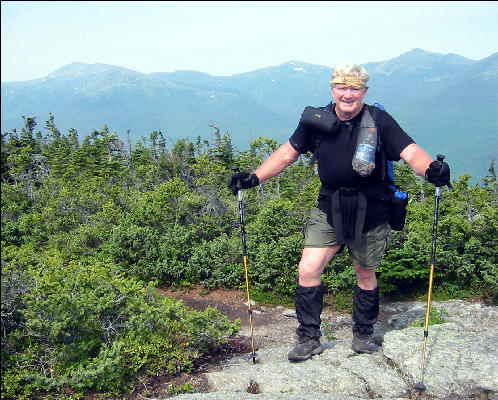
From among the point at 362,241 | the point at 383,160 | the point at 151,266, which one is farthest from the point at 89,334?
the point at 151,266

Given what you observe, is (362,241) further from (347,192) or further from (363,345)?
(363,345)

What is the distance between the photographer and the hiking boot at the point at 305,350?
16.6 ft

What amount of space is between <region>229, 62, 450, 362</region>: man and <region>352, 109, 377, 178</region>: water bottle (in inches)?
5.0

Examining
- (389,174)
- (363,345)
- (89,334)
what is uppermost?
(389,174)

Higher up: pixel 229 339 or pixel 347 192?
pixel 347 192

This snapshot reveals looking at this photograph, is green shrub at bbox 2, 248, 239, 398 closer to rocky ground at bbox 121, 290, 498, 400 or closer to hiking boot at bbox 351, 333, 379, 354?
rocky ground at bbox 121, 290, 498, 400

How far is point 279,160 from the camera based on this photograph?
16.9ft

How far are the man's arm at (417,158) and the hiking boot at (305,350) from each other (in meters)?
2.32

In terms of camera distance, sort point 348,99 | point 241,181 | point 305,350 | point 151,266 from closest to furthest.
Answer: point 348,99, point 305,350, point 241,181, point 151,266

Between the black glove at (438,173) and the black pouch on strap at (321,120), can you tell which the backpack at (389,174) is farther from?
the black glove at (438,173)

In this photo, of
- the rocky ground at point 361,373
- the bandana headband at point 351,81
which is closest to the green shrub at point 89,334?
the rocky ground at point 361,373

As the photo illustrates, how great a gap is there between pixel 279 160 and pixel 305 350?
2.27 metres

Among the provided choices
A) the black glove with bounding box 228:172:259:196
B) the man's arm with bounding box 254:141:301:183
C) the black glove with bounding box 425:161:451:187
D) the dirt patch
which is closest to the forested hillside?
the dirt patch

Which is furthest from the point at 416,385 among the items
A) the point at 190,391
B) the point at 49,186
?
the point at 49,186
